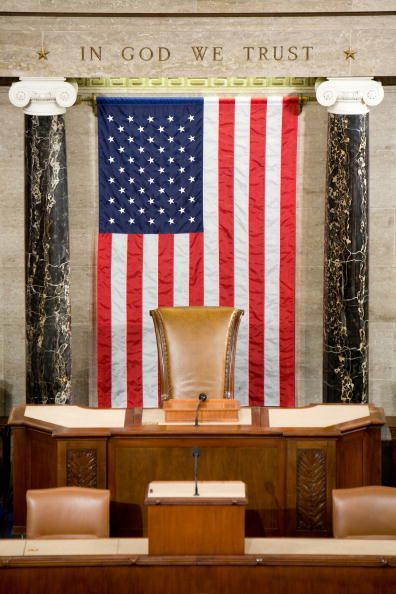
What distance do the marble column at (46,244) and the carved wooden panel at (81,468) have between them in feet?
8.00

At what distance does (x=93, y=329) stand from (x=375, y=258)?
10.2 feet

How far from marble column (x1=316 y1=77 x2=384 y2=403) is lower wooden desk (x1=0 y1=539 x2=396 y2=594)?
476 cm

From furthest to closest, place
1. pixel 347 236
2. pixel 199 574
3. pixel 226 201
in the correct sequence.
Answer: pixel 226 201 → pixel 347 236 → pixel 199 574

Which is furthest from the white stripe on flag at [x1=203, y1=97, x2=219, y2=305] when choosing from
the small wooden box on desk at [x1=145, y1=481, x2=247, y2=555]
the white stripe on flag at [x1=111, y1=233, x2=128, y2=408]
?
the small wooden box on desk at [x1=145, y1=481, x2=247, y2=555]

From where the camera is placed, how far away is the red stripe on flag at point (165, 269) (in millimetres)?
10531

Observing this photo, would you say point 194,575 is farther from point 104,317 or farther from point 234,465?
Answer: point 104,317

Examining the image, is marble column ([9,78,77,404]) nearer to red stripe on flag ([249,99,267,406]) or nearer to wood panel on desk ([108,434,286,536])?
red stripe on flag ([249,99,267,406])

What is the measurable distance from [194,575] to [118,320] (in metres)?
5.75

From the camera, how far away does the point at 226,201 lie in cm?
1050

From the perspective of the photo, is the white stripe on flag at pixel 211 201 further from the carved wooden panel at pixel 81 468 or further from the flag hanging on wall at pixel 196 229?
the carved wooden panel at pixel 81 468

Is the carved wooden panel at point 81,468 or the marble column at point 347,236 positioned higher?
the marble column at point 347,236

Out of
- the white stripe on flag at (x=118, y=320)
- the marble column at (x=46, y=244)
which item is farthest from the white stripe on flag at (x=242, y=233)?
the marble column at (x=46, y=244)

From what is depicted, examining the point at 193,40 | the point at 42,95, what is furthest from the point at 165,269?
the point at 193,40

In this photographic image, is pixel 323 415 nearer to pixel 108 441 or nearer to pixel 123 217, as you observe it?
pixel 108 441
